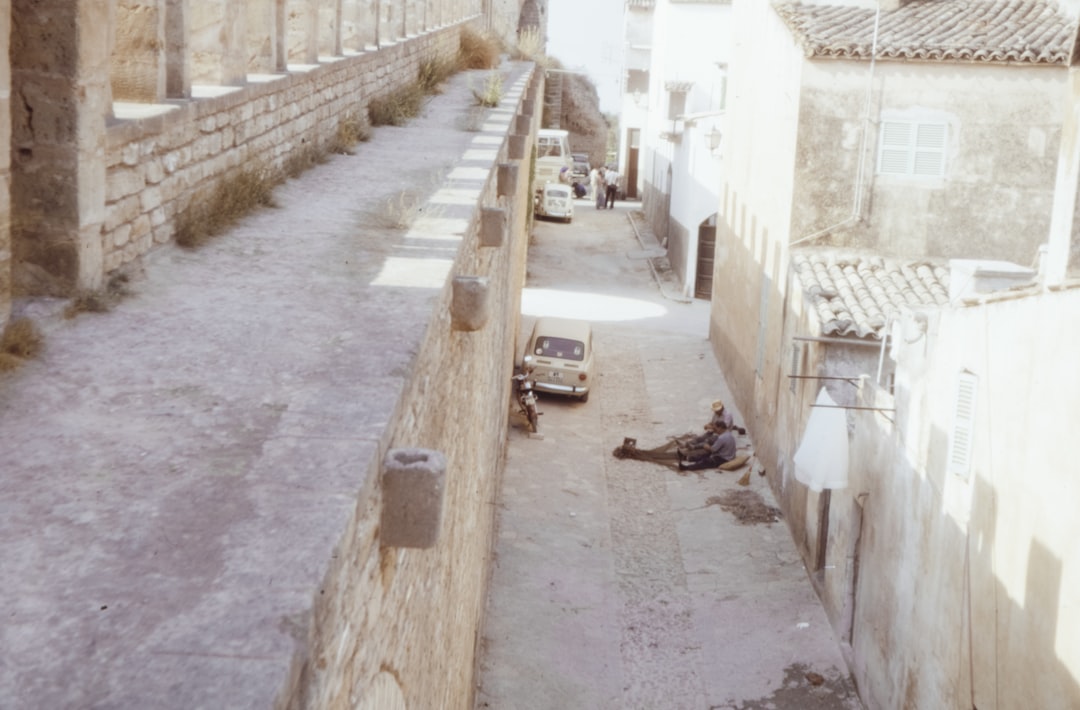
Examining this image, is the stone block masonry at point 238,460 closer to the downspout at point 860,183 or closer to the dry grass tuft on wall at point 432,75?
the downspout at point 860,183

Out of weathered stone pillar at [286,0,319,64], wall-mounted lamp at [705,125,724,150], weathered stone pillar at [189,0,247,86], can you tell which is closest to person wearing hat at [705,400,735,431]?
weathered stone pillar at [286,0,319,64]

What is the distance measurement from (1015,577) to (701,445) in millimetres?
9253

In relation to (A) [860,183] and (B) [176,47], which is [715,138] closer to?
(A) [860,183]

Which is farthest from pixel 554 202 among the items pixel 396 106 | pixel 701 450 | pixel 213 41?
pixel 213 41

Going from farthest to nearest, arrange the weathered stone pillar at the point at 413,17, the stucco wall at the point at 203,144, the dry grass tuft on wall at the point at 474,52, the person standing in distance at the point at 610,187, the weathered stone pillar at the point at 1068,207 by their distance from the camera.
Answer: the person standing in distance at the point at 610,187 < the dry grass tuft on wall at the point at 474,52 < the weathered stone pillar at the point at 413,17 < the weathered stone pillar at the point at 1068,207 < the stucco wall at the point at 203,144

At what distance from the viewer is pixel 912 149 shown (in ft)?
55.0

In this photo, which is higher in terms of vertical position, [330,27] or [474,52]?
[474,52]

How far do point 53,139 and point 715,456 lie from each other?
12.9 metres

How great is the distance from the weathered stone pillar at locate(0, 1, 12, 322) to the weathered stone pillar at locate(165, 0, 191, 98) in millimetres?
1856

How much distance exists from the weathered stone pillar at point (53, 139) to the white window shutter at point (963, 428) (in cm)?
656

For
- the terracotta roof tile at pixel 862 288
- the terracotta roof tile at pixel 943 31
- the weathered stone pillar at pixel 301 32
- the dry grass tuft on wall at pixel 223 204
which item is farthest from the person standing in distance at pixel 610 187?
the dry grass tuft on wall at pixel 223 204

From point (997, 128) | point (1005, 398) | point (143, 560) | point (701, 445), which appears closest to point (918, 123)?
point (997, 128)

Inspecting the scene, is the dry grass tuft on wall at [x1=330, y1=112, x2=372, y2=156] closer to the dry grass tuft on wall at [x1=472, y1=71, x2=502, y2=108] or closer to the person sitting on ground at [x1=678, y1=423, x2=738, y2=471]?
the dry grass tuft on wall at [x1=472, y1=71, x2=502, y2=108]

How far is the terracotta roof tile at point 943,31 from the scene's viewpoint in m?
16.2
